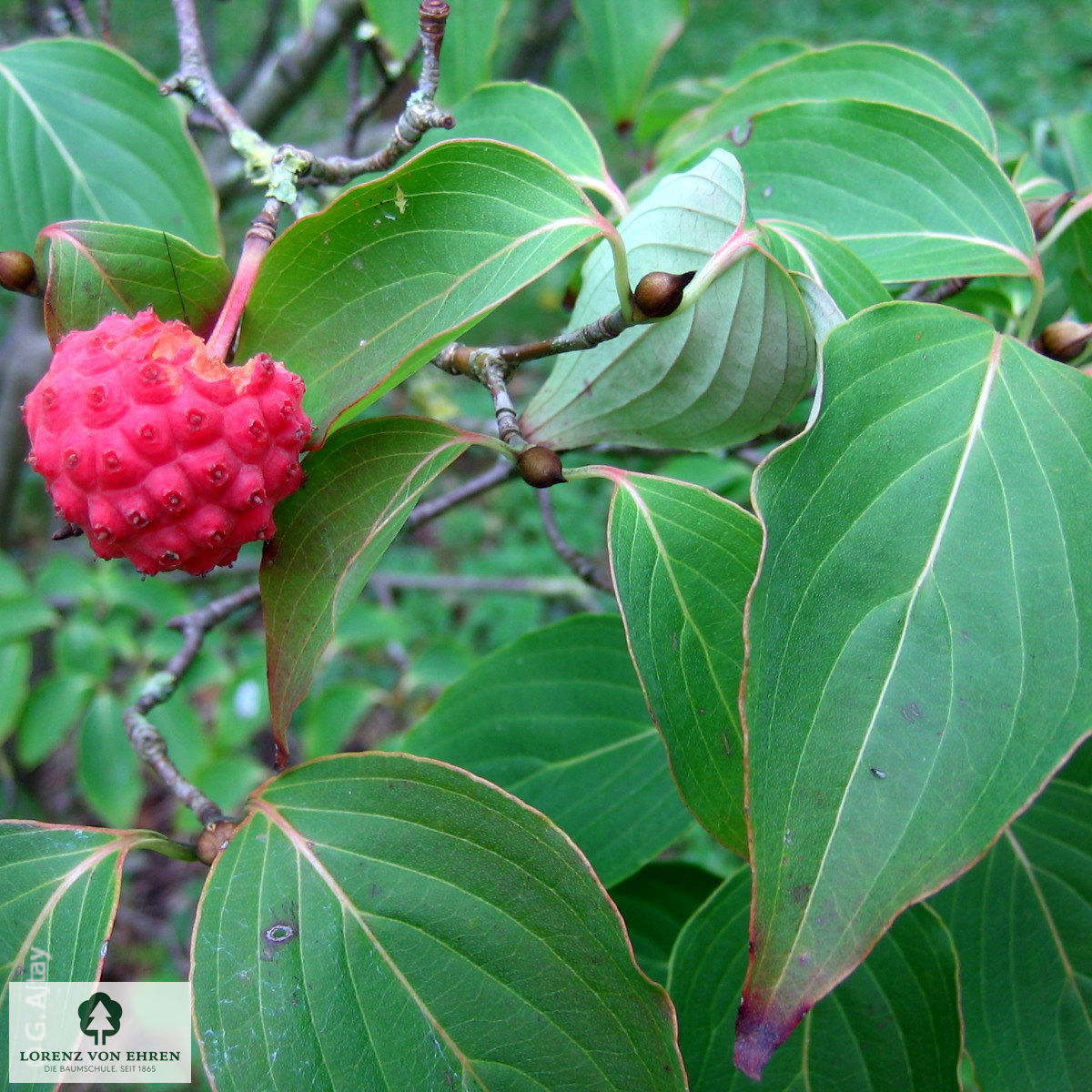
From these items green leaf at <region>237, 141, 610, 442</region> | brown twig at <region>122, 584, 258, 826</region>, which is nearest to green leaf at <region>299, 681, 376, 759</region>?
brown twig at <region>122, 584, 258, 826</region>

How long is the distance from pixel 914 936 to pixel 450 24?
1127 millimetres

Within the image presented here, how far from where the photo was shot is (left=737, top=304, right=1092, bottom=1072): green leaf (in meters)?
0.50

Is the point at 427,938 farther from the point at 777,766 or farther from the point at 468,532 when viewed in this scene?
the point at 468,532

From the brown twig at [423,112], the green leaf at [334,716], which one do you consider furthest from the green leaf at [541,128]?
the green leaf at [334,716]

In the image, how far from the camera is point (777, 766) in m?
0.52

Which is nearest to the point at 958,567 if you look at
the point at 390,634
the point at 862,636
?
the point at 862,636

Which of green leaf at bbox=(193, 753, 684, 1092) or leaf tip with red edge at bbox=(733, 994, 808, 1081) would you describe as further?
green leaf at bbox=(193, 753, 684, 1092)

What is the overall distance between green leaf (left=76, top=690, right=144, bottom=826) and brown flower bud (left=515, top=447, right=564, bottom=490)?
1233 mm

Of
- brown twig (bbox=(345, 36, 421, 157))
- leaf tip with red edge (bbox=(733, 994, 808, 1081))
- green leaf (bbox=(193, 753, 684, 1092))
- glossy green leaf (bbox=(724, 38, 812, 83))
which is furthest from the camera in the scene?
glossy green leaf (bbox=(724, 38, 812, 83))

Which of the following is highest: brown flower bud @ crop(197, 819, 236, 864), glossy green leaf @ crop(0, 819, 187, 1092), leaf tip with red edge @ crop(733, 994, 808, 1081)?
leaf tip with red edge @ crop(733, 994, 808, 1081)

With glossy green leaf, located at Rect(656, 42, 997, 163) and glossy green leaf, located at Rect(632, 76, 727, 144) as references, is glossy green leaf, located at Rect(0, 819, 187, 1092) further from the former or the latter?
glossy green leaf, located at Rect(632, 76, 727, 144)

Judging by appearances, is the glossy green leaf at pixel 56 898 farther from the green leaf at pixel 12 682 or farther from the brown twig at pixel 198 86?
the green leaf at pixel 12 682

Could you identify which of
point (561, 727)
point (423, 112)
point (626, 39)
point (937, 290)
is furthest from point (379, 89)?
→ point (561, 727)

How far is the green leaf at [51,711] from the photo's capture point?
156 cm
